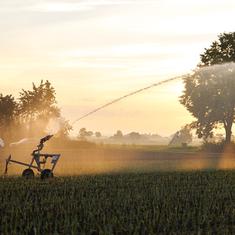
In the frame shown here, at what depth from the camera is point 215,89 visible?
79062mm

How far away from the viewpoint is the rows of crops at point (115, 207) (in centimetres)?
1237

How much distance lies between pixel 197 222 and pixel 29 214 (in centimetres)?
411

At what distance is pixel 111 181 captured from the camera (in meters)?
23.5

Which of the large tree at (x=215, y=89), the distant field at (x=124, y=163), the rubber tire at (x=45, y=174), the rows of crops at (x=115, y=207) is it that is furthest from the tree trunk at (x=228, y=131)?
the rubber tire at (x=45, y=174)

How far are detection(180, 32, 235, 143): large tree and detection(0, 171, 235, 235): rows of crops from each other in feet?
180

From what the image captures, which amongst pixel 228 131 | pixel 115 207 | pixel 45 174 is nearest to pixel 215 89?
pixel 228 131

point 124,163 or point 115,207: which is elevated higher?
point 124,163

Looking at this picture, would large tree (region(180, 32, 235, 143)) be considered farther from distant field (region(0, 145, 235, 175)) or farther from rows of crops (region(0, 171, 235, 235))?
rows of crops (region(0, 171, 235, 235))

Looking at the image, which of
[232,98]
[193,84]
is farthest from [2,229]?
[193,84]

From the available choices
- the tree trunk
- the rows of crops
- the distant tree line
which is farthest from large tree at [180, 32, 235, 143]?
the rows of crops

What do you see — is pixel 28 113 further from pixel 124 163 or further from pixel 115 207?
pixel 115 207

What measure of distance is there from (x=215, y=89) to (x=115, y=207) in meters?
65.6

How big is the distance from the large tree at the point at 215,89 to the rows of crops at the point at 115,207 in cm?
5489

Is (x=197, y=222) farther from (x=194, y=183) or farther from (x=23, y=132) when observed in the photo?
(x=23, y=132)
